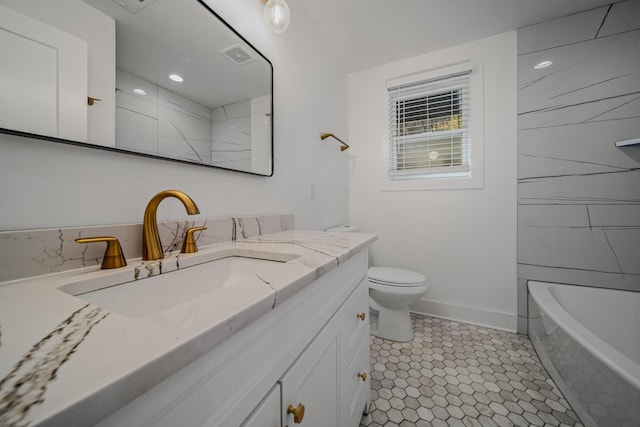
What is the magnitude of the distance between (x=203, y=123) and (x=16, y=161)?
0.52 meters

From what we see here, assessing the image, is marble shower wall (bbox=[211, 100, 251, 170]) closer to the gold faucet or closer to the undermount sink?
the gold faucet

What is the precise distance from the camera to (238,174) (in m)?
1.10

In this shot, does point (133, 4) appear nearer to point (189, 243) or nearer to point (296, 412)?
point (189, 243)

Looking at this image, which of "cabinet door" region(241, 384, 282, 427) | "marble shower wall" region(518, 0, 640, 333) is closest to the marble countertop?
"cabinet door" region(241, 384, 282, 427)

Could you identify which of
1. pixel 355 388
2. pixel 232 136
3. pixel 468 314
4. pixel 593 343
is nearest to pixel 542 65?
pixel 593 343

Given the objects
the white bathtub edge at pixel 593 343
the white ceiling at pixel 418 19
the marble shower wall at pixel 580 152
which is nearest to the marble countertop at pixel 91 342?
the white bathtub edge at pixel 593 343

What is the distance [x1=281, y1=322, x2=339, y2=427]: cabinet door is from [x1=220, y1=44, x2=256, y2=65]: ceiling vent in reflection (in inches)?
45.1

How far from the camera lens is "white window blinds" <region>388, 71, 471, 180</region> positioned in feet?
6.43

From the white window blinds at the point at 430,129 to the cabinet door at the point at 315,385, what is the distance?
5.91ft

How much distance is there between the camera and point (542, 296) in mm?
1466

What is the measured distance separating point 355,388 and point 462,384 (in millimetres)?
750

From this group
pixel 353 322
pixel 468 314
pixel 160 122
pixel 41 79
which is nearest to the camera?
pixel 41 79

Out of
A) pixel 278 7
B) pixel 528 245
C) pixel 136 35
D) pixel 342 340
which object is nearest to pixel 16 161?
pixel 136 35

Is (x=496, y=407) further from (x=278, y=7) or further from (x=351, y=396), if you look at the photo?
(x=278, y=7)
